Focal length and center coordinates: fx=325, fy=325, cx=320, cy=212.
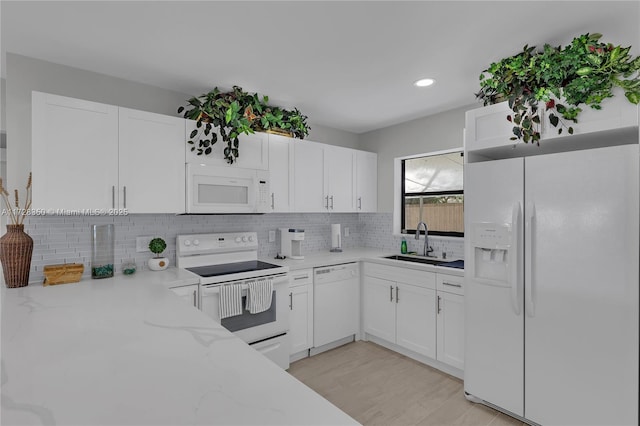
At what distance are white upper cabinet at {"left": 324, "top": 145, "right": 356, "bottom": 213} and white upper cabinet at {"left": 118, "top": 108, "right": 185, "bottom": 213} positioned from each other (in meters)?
1.57

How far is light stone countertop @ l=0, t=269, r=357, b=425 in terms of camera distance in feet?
2.54

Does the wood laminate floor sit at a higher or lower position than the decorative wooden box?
lower

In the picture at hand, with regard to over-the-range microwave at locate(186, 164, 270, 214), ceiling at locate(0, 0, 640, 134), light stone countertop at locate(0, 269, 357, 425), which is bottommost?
light stone countertop at locate(0, 269, 357, 425)

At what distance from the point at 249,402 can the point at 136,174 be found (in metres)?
2.09

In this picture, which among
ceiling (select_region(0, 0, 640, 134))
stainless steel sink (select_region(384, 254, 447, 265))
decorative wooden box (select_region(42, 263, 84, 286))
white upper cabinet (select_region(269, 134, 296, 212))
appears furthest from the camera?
stainless steel sink (select_region(384, 254, 447, 265))

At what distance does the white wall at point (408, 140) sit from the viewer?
10.7 feet

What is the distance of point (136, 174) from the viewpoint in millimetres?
2381

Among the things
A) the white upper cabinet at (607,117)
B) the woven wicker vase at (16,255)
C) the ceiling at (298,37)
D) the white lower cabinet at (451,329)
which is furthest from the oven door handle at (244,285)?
the white upper cabinet at (607,117)

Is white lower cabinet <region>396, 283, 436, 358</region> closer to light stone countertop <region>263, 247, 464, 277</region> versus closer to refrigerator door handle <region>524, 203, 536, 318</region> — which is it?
light stone countertop <region>263, 247, 464, 277</region>

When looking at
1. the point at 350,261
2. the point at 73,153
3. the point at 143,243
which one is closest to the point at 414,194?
the point at 350,261

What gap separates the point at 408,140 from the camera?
12.2ft

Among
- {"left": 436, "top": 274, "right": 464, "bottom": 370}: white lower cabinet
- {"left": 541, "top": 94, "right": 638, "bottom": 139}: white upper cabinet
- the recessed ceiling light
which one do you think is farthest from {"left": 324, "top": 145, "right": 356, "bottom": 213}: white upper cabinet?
{"left": 541, "top": 94, "right": 638, "bottom": 139}: white upper cabinet

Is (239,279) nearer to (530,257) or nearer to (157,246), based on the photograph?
(157,246)

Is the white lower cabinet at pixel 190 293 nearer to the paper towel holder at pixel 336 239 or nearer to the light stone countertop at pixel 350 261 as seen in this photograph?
the light stone countertop at pixel 350 261
